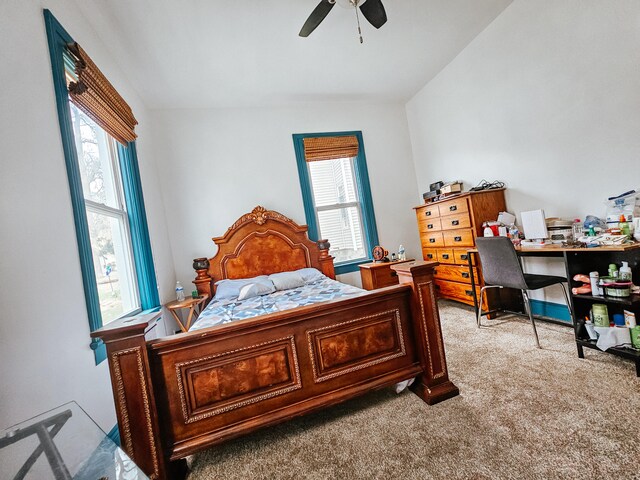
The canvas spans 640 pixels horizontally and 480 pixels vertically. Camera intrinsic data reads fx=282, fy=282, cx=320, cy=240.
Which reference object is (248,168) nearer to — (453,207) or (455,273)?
(453,207)

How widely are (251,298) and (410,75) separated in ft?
11.1

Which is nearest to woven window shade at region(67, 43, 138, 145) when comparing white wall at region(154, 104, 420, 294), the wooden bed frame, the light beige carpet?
white wall at region(154, 104, 420, 294)

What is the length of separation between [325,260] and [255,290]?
112 cm

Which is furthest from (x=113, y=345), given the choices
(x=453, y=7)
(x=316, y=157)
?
(x=453, y=7)

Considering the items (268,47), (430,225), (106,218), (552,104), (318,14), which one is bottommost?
(430,225)

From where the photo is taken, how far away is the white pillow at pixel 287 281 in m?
3.16

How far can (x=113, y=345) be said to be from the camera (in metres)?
1.21

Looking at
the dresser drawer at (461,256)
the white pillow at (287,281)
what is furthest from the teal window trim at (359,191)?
the dresser drawer at (461,256)

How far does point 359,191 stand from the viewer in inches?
165

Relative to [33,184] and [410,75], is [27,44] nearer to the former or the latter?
[33,184]

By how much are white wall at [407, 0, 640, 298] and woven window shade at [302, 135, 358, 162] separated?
1.30 meters

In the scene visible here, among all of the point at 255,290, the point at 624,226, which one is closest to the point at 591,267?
the point at 624,226

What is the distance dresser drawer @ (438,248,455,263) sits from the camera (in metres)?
3.39

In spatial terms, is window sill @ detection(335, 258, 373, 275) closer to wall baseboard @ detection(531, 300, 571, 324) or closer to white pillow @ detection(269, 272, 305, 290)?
white pillow @ detection(269, 272, 305, 290)
